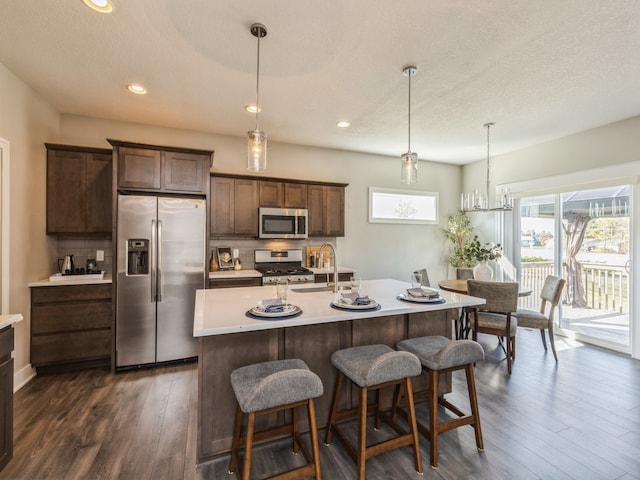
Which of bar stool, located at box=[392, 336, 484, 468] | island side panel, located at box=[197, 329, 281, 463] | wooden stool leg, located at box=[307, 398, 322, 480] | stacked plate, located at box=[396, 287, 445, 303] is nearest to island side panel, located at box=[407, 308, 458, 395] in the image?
stacked plate, located at box=[396, 287, 445, 303]

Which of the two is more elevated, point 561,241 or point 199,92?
point 199,92

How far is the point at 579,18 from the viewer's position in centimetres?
204

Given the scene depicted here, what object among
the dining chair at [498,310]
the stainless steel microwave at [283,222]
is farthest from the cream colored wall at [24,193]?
the dining chair at [498,310]

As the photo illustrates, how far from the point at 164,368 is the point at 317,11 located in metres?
3.66

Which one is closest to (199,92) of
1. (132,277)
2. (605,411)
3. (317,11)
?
(317,11)

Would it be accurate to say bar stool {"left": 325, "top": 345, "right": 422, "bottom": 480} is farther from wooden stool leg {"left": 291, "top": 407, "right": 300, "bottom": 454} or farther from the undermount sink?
the undermount sink

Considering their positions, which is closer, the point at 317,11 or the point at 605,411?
the point at 317,11

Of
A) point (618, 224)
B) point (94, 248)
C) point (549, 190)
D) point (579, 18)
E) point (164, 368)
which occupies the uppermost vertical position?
point (579, 18)

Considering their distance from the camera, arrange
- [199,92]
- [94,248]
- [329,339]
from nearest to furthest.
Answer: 1. [329,339]
2. [199,92]
3. [94,248]

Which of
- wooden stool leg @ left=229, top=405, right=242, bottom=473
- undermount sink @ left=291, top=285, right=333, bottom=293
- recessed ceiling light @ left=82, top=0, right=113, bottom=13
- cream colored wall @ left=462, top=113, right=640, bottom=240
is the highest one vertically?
recessed ceiling light @ left=82, top=0, right=113, bottom=13

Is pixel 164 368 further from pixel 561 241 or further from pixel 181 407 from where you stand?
pixel 561 241

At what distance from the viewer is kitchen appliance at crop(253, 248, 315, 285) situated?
4.07 metres

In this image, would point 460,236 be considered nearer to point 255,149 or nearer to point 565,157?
point 565,157

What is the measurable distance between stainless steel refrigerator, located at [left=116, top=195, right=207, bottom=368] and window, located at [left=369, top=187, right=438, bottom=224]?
10.0ft
